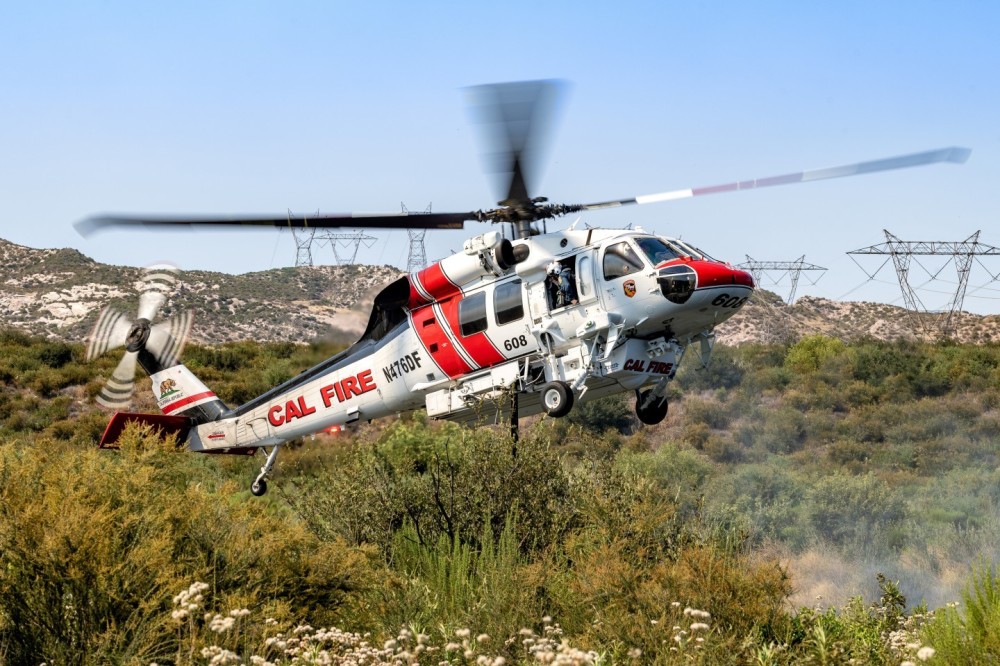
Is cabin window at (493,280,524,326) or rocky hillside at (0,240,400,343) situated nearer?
cabin window at (493,280,524,326)

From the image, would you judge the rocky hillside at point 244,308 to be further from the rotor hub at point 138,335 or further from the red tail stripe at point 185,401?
the red tail stripe at point 185,401

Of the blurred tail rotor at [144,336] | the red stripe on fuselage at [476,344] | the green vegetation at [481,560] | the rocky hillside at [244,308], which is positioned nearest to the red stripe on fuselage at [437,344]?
the red stripe on fuselage at [476,344]

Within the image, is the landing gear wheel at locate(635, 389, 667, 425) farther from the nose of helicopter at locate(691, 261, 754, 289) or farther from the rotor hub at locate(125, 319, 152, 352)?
the rotor hub at locate(125, 319, 152, 352)

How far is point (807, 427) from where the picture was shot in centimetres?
3488

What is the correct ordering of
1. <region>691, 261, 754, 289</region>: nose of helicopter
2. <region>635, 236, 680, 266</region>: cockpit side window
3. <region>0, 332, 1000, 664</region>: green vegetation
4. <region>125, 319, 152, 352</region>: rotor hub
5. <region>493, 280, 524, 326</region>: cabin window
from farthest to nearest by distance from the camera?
<region>125, 319, 152, 352</region>: rotor hub → <region>493, 280, 524, 326</region>: cabin window → <region>635, 236, 680, 266</region>: cockpit side window → <region>691, 261, 754, 289</region>: nose of helicopter → <region>0, 332, 1000, 664</region>: green vegetation

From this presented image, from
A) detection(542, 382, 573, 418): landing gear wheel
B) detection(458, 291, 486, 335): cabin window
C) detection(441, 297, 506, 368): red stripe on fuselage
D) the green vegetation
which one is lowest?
the green vegetation

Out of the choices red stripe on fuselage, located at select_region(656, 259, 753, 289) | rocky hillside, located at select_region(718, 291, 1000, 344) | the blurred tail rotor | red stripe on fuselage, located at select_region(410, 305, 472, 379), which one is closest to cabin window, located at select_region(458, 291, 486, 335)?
red stripe on fuselage, located at select_region(410, 305, 472, 379)

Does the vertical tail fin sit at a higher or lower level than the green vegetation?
higher

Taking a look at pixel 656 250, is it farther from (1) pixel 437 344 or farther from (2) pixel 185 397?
(2) pixel 185 397

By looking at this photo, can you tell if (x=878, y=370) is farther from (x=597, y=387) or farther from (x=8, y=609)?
(x=8, y=609)

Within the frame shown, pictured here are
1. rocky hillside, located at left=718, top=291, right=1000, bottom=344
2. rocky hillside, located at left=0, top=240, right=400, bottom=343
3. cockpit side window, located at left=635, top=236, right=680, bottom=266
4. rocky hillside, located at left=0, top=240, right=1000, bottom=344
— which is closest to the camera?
cockpit side window, located at left=635, top=236, right=680, bottom=266

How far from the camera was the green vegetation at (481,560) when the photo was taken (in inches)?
328

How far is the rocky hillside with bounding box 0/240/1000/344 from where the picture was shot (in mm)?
67000

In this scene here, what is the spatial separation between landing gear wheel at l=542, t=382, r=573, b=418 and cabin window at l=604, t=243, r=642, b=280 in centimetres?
172
